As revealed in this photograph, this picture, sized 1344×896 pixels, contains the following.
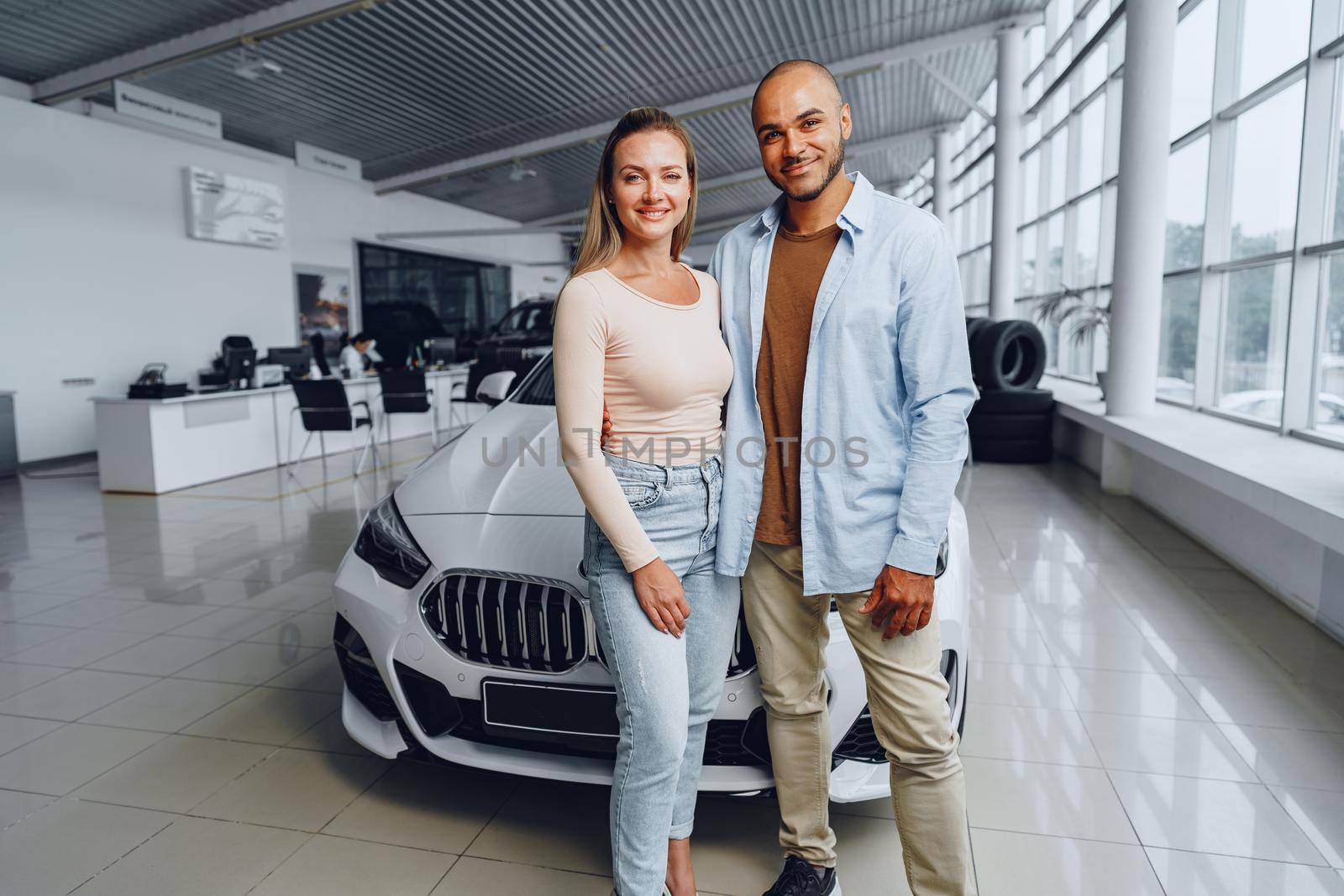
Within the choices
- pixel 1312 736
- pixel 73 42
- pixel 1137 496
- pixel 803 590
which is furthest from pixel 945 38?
pixel 803 590

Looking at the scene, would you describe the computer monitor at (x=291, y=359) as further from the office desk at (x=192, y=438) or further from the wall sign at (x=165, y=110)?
the wall sign at (x=165, y=110)

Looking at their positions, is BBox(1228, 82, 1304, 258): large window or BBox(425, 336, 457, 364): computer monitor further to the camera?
BBox(425, 336, 457, 364): computer monitor

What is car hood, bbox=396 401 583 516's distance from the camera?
1.78m

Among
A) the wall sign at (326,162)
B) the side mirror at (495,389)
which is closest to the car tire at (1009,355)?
the side mirror at (495,389)

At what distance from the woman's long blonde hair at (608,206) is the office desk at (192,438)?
577 centimetres

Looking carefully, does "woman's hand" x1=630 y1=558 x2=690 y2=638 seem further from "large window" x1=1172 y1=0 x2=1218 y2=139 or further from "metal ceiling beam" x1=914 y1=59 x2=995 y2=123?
"metal ceiling beam" x1=914 y1=59 x2=995 y2=123

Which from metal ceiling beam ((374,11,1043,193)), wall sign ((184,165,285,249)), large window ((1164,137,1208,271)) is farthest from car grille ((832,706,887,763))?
wall sign ((184,165,285,249))

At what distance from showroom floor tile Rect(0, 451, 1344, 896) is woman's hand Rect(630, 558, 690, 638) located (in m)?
0.67

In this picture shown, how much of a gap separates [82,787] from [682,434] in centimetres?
179

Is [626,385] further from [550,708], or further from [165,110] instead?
[165,110]

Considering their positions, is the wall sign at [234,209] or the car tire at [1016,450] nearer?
the car tire at [1016,450]

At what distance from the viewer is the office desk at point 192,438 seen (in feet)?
19.3

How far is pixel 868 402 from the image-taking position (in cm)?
129

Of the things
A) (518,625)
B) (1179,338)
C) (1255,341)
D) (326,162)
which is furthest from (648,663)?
(326,162)
